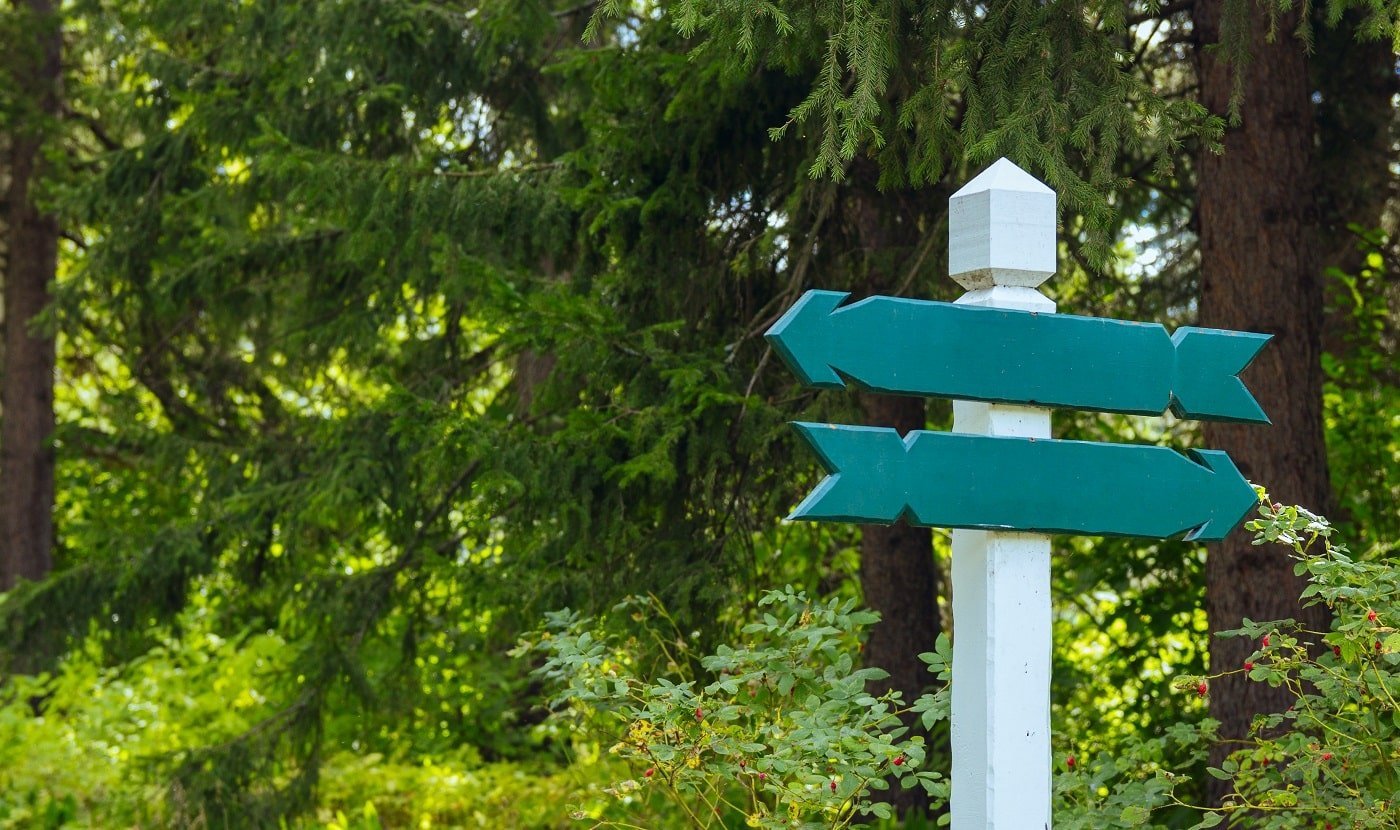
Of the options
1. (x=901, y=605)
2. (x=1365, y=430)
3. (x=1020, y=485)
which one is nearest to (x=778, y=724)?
(x=1020, y=485)

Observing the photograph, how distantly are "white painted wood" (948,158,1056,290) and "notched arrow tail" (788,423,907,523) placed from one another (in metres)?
0.39

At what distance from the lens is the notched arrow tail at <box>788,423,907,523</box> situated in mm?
2344

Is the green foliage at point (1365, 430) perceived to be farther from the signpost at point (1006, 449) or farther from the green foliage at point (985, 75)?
the signpost at point (1006, 449)

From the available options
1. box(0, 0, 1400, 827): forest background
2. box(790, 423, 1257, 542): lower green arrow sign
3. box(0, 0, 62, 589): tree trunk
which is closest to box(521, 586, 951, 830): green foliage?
box(0, 0, 1400, 827): forest background

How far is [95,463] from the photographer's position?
1452 cm

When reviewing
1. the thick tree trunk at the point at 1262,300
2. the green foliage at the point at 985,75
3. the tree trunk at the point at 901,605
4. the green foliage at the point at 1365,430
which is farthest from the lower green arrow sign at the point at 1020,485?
the green foliage at the point at 1365,430

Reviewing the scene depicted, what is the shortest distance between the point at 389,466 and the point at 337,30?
2.34m

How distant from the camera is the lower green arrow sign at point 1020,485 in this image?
7.79ft

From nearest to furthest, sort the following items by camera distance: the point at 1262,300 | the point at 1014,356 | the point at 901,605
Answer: the point at 1014,356 < the point at 1262,300 < the point at 901,605

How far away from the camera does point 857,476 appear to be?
93.5 inches

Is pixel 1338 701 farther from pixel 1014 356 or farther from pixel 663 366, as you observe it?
pixel 663 366

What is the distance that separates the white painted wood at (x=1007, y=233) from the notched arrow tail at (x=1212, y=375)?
29 centimetres

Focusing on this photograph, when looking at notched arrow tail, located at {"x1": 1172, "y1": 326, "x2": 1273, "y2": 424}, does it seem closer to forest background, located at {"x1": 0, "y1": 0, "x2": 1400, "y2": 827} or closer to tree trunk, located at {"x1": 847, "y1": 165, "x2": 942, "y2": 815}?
forest background, located at {"x1": 0, "y1": 0, "x2": 1400, "y2": 827}

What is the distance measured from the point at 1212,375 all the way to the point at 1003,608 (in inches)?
23.0
